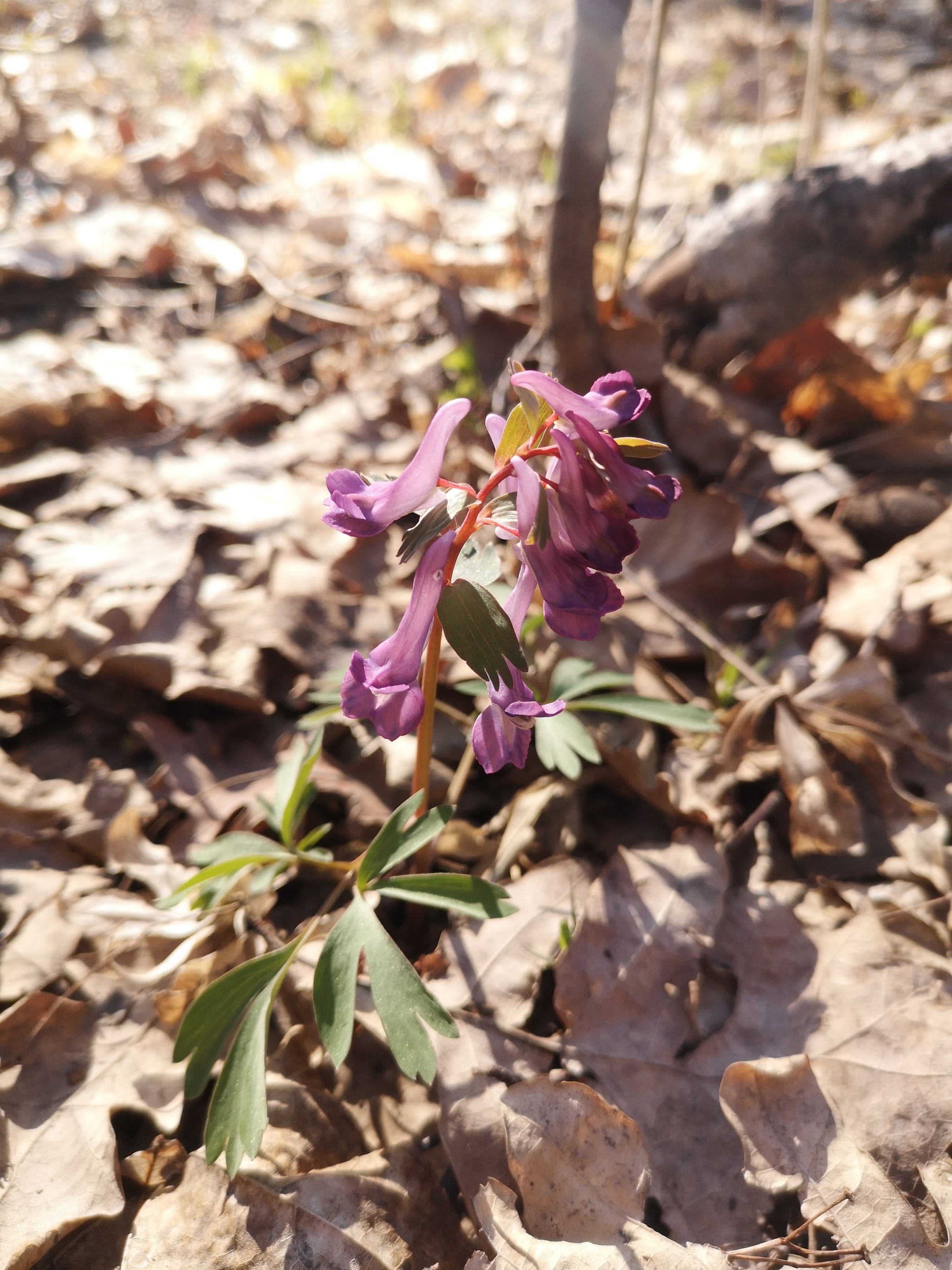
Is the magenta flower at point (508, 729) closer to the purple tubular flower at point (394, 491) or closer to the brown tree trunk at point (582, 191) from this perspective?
the purple tubular flower at point (394, 491)

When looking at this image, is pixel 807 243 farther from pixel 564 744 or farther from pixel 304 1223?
pixel 304 1223

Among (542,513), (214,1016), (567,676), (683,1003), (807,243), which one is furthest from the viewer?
(807,243)

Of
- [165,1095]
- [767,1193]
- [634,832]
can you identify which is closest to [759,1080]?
[767,1193]

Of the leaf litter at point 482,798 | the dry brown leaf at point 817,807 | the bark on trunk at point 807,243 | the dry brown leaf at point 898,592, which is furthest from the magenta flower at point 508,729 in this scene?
the bark on trunk at point 807,243

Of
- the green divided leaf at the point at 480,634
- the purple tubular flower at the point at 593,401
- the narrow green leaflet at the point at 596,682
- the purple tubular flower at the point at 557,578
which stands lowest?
the narrow green leaflet at the point at 596,682

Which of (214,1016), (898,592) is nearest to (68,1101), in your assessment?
(214,1016)

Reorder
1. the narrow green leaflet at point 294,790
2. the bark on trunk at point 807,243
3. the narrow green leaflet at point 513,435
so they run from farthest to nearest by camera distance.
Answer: the bark on trunk at point 807,243, the narrow green leaflet at point 294,790, the narrow green leaflet at point 513,435

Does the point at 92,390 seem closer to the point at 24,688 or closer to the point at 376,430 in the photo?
the point at 376,430
